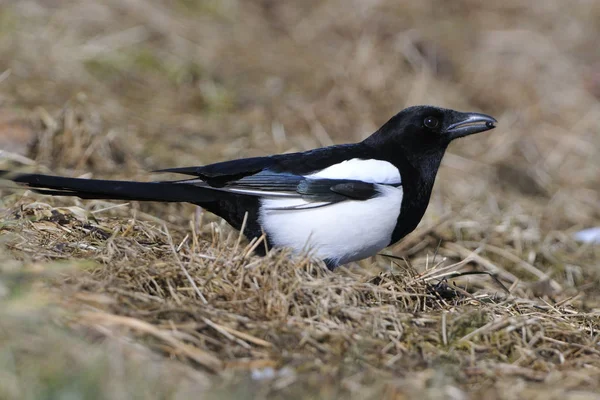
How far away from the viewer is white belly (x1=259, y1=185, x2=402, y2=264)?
11.1 ft

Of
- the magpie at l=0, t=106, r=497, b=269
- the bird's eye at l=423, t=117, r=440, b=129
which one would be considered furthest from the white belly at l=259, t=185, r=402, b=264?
the bird's eye at l=423, t=117, r=440, b=129

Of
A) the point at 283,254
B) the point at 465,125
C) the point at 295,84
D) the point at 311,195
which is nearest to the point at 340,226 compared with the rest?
the point at 311,195

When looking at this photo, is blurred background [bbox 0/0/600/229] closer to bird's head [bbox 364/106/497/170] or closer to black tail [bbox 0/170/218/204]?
black tail [bbox 0/170/218/204]

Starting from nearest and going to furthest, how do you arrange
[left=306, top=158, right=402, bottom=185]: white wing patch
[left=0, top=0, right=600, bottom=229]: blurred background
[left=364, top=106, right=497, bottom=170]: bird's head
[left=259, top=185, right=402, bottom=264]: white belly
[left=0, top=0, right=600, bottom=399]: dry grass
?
[left=0, top=0, right=600, bottom=399]: dry grass
[left=259, top=185, right=402, bottom=264]: white belly
[left=306, top=158, right=402, bottom=185]: white wing patch
[left=364, top=106, right=497, bottom=170]: bird's head
[left=0, top=0, right=600, bottom=229]: blurred background

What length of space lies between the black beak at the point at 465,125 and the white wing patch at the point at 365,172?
1.37 feet

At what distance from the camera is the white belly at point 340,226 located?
3391mm

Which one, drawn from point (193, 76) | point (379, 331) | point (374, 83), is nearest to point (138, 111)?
point (193, 76)

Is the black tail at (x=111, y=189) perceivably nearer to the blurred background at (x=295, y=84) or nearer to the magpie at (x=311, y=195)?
the magpie at (x=311, y=195)

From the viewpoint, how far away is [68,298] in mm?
2574

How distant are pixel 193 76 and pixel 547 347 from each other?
4.36 m

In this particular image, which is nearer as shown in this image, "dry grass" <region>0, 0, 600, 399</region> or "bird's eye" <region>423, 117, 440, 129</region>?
"dry grass" <region>0, 0, 600, 399</region>

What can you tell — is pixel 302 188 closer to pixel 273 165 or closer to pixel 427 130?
pixel 273 165

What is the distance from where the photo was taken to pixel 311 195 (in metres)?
3.47

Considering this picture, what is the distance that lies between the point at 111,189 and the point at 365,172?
1.02 m
